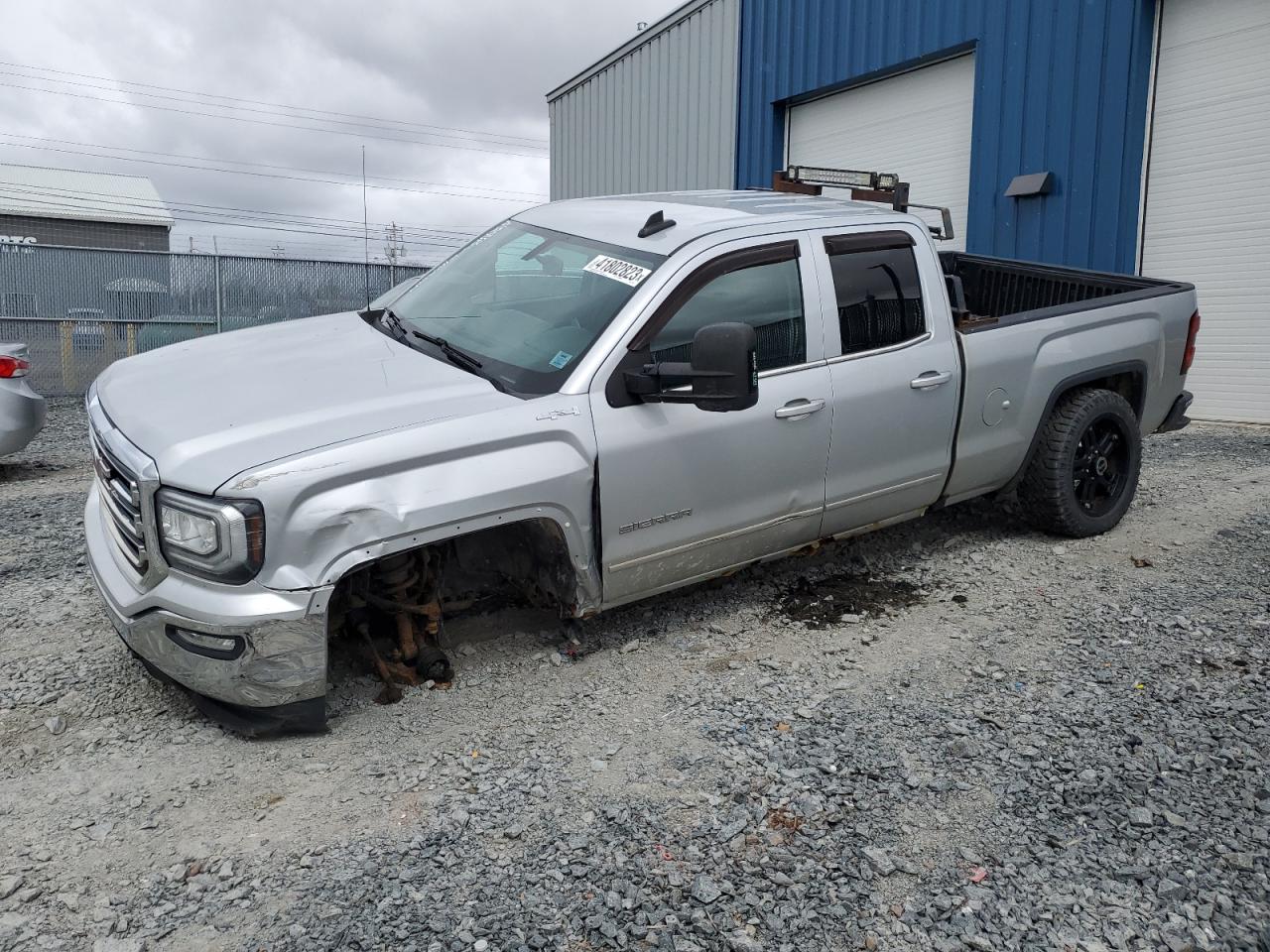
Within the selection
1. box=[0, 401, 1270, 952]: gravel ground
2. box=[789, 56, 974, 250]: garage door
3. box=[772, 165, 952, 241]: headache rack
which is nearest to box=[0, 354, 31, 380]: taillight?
box=[0, 401, 1270, 952]: gravel ground

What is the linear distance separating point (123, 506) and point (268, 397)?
Answer: 588 millimetres

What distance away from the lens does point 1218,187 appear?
30.2 ft

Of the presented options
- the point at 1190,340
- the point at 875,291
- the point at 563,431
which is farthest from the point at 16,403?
the point at 1190,340

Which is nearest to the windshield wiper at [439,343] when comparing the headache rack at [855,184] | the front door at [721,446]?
the front door at [721,446]

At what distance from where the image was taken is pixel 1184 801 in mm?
2904

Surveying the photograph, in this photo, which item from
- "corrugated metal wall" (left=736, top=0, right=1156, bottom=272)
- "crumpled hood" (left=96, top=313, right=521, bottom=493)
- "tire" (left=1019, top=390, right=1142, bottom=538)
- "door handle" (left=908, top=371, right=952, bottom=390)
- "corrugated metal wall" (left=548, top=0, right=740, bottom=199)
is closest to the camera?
"crumpled hood" (left=96, top=313, right=521, bottom=493)

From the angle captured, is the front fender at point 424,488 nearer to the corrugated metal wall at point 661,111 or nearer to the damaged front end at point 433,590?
the damaged front end at point 433,590

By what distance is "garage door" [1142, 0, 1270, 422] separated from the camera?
8.92m

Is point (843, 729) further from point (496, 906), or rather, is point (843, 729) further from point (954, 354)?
point (954, 354)

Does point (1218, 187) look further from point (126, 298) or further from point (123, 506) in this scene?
point (126, 298)

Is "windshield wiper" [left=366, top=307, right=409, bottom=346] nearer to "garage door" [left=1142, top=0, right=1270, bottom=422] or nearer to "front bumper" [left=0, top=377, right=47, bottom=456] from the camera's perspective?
"front bumper" [left=0, top=377, right=47, bottom=456]

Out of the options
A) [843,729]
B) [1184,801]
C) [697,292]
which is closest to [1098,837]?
[1184,801]

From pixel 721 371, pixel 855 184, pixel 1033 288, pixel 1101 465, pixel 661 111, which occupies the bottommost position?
pixel 1101 465

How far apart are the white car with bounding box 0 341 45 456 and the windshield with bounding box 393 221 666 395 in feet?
13.3
